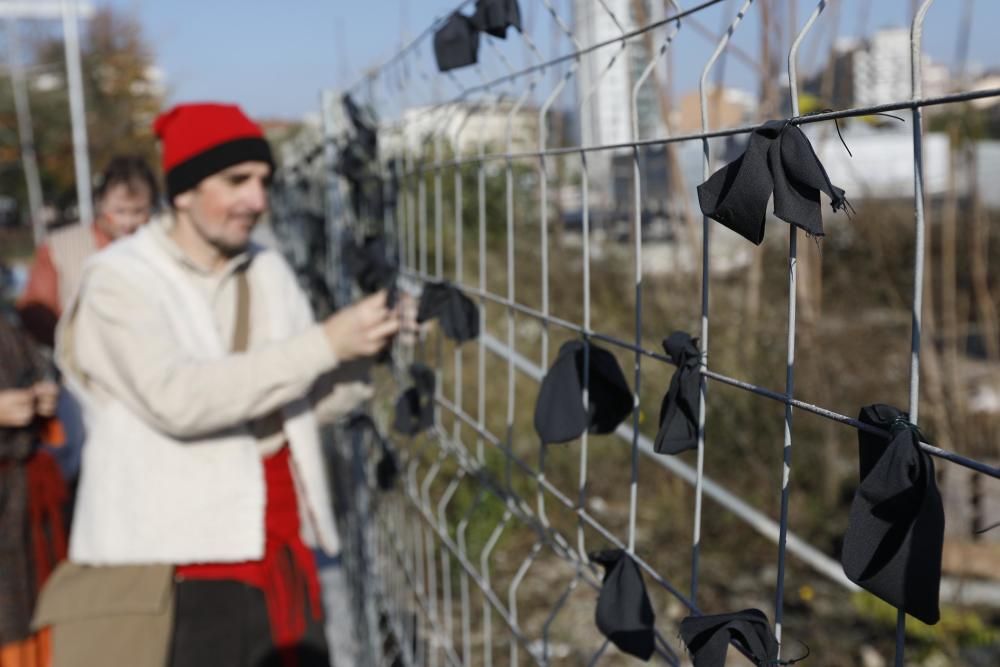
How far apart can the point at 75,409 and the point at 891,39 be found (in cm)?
295

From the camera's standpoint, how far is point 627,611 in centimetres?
112

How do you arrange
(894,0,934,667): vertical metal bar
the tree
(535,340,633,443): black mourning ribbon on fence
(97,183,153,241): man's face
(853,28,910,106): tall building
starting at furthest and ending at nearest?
the tree
(97,183,153,241): man's face
(853,28,910,106): tall building
(535,340,633,443): black mourning ribbon on fence
(894,0,934,667): vertical metal bar

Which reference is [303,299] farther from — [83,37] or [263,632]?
[83,37]

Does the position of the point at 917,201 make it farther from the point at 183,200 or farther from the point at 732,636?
the point at 183,200

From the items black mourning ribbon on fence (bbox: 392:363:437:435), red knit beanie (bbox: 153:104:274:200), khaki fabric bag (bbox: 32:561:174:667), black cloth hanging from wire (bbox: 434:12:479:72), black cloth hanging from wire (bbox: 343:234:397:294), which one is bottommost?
khaki fabric bag (bbox: 32:561:174:667)

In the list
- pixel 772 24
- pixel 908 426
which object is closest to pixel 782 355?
Result: pixel 772 24

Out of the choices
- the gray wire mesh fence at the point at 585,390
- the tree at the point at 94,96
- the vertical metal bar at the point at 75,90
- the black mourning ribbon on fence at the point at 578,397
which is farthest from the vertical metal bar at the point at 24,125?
the black mourning ribbon on fence at the point at 578,397

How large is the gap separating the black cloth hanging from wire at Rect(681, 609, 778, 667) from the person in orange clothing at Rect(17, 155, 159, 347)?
130 inches

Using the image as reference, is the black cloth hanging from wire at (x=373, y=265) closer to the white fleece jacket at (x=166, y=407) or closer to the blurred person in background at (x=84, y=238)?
the white fleece jacket at (x=166, y=407)

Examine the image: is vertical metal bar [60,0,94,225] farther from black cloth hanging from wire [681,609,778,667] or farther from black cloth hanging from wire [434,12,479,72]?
black cloth hanging from wire [681,609,778,667]

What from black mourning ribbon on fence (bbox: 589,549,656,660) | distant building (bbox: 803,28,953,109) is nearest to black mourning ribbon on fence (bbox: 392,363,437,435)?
black mourning ribbon on fence (bbox: 589,549,656,660)

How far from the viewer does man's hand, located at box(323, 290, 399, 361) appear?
1.98m

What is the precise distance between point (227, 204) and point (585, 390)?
4.03 ft

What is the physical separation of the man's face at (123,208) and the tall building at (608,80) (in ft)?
5.62
